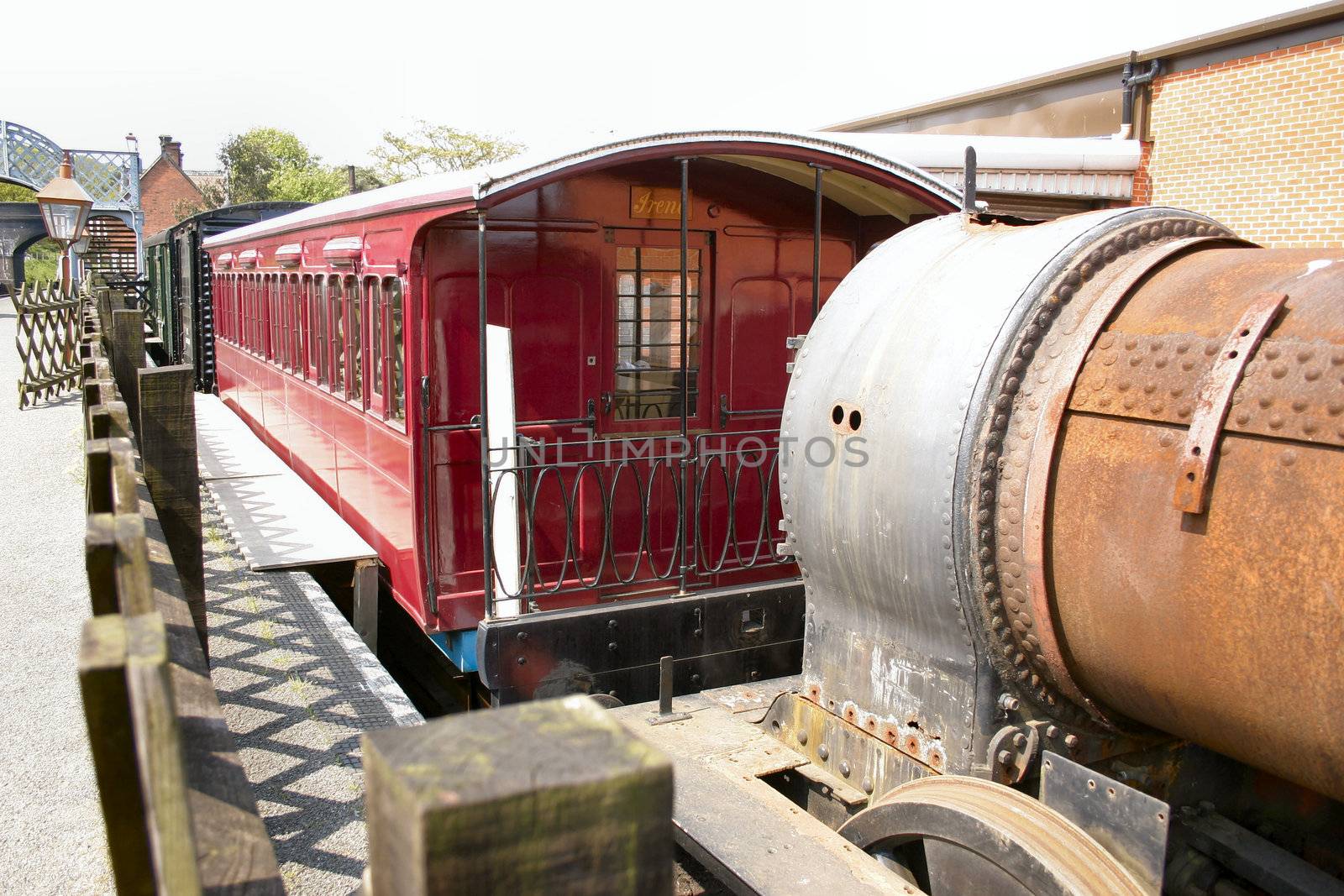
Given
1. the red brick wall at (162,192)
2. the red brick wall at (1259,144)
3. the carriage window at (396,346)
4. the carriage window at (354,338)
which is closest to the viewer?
the carriage window at (396,346)

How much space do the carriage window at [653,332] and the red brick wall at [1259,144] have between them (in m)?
13.9

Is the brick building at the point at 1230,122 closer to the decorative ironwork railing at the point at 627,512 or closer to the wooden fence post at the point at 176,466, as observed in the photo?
the decorative ironwork railing at the point at 627,512

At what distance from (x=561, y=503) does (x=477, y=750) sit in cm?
551

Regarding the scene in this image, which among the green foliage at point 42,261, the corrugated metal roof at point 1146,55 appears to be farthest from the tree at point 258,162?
the corrugated metal roof at point 1146,55

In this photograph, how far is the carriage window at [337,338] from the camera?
27.6 feet

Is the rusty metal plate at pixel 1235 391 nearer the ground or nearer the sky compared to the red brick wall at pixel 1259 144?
nearer the ground

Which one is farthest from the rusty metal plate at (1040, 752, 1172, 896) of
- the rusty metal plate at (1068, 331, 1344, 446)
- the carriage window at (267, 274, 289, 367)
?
the carriage window at (267, 274, 289, 367)

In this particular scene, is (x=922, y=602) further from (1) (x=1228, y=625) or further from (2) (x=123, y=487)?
(2) (x=123, y=487)

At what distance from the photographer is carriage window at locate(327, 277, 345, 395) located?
841 cm

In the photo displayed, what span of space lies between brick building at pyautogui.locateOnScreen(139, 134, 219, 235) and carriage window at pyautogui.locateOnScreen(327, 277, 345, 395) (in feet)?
202

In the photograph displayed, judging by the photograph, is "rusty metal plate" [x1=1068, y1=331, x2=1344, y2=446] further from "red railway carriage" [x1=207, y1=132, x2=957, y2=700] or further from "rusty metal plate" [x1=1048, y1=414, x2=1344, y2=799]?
"red railway carriage" [x1=207, y1=132, x2=957, y2=700]

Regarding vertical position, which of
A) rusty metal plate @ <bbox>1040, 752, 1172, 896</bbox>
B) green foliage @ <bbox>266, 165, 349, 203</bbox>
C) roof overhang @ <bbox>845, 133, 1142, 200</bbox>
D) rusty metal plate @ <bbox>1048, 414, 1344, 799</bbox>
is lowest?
rusty metal plate @ <bbox>1040, 752, 1172, 896</bbox>

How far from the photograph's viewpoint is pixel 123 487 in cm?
240

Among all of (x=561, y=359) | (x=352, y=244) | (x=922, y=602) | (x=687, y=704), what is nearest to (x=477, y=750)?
(x=922, y=602)
